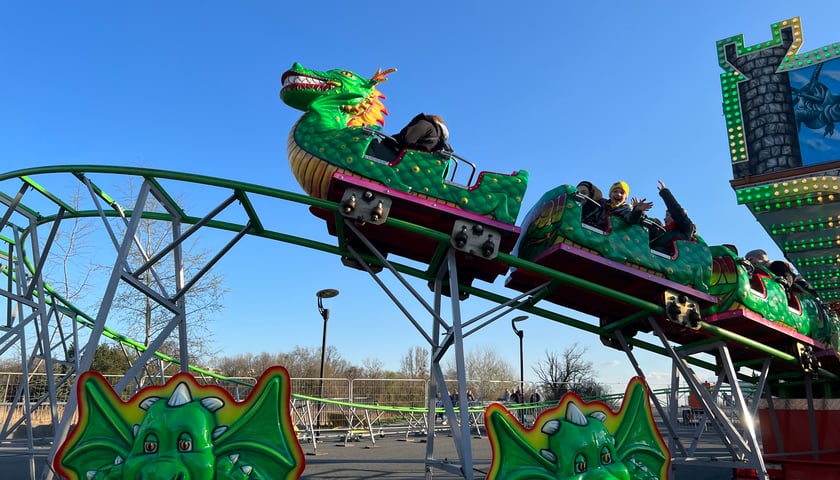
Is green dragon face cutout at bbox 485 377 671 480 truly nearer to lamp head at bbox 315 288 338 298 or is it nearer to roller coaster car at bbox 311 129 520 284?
roller coaster car at bbox 311 129 520 284

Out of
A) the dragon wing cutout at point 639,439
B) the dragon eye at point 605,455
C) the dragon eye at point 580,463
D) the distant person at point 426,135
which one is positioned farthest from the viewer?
the distant person at point 426,135

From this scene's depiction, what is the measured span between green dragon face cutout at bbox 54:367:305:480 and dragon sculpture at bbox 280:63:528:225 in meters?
2.35

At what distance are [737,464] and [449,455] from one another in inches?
209

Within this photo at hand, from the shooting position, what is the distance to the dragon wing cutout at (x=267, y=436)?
15.5ft

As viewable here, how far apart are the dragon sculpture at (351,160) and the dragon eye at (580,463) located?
2521 mm

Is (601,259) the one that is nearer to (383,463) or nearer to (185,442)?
(185,442)

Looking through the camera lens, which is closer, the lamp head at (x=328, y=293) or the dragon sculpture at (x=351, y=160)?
the dragon sculpture at (x=351, y=160)

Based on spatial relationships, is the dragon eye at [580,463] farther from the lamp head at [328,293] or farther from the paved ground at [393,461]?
the lamp head at [328,293]

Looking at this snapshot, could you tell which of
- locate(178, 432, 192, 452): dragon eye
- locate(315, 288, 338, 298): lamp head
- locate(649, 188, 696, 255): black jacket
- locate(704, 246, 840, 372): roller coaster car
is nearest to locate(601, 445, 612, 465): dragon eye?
locate(178, 432, 192, 452): dragon eye

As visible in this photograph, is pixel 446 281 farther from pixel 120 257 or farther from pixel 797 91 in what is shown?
pixel 797 91

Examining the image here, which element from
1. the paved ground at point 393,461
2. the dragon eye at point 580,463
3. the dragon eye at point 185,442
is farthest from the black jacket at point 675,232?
the dragon eye at point 185,442

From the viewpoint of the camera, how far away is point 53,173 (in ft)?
21.6

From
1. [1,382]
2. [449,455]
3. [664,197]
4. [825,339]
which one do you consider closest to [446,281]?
[664,197]

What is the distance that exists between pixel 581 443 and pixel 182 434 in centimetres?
311
